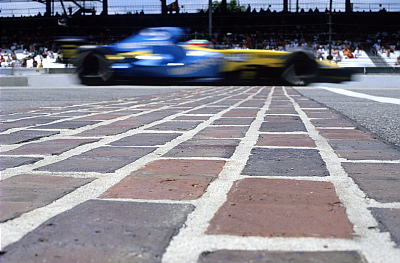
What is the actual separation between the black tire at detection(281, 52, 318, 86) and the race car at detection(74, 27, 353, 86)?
0.02 meters

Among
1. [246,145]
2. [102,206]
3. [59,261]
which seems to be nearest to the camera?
[59,261]

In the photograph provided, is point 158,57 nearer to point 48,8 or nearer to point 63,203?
point 63,203

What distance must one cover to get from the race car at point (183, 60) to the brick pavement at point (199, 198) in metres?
4.75

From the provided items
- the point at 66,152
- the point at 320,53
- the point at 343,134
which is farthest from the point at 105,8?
the point at 66,152

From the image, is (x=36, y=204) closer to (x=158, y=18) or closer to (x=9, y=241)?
(x=9, y=241)

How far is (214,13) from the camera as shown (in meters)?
30.5

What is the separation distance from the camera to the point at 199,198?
1.28 metres

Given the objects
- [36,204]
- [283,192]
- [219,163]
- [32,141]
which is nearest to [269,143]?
[219,163]

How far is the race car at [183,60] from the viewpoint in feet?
23.6

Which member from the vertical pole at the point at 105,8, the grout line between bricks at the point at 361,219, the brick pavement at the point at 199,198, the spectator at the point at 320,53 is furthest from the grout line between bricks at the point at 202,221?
the vertical pole at the point at 105,8

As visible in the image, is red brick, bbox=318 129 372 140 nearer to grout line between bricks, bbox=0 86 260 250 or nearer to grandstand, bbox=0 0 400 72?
grout line between bricks, bbox=0 86 260 250

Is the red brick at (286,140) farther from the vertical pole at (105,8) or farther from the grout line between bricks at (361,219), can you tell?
the vertical pole at (105,8)

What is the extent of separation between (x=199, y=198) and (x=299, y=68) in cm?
781

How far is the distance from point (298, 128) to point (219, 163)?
1188mm
